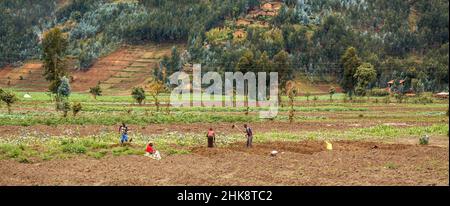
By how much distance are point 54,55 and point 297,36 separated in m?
78.7

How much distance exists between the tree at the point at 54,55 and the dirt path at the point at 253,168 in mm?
67482

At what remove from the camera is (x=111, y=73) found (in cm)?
16350

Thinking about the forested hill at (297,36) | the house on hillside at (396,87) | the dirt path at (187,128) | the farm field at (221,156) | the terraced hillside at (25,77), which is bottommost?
the terraced hillside at (25,77)

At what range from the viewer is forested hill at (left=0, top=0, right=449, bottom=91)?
149750 mm

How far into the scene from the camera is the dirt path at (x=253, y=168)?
84.9 feet

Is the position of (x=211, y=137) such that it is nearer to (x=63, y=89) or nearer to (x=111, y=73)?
(x=63, y=89)

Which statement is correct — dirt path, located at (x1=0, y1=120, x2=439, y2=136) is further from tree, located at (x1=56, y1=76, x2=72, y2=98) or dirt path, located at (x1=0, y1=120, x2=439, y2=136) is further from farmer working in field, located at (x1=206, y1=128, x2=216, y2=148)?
tree, located at (x1=56, y1=76, x2=72, y2=98)

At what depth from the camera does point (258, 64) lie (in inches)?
4560

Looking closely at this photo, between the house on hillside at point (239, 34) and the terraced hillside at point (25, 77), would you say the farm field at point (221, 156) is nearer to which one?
the terraced hillside at point (25, 77)

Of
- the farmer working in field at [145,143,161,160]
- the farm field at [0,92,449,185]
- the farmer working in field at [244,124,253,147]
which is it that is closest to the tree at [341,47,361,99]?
the farm field at [0,92,449,185]

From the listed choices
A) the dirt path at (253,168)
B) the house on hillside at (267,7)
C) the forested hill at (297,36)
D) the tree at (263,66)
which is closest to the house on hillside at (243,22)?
the forested hill at (297,36)
